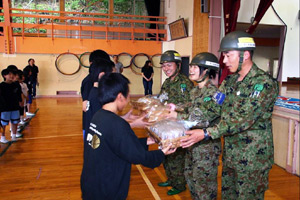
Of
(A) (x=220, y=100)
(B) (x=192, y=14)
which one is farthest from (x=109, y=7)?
(A) (x=220, y=100)

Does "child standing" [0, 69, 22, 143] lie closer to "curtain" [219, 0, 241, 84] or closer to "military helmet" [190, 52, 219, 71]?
"military helmet" [190, 52, 219, 71]

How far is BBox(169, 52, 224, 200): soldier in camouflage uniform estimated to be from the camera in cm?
212

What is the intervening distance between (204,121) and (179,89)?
1.03 m

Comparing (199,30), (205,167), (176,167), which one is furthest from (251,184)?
(199,30)

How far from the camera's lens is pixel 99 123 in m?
1.41

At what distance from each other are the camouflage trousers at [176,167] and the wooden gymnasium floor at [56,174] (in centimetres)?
14

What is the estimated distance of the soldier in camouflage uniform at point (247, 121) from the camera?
171cm

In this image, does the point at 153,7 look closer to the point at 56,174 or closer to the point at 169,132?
the point at 56,174

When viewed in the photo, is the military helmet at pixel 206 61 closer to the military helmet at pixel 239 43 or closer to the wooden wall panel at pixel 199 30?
the military helmet at pixel 239 43

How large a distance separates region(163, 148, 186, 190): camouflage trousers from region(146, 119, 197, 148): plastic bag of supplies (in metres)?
0.98

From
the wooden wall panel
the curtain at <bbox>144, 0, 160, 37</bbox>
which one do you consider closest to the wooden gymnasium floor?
the wooden wall panel

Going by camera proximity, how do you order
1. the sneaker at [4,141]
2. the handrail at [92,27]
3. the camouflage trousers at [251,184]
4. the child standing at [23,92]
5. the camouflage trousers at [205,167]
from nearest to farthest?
the camouflage trousers at [251,184], the camouflage trousers at [205,167], the sneaker at [4,141], the child standing at [23,92], the handrail at [92,27]

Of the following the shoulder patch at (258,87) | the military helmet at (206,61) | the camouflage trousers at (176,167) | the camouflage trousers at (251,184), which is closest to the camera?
the shoulder patch at (258,87)

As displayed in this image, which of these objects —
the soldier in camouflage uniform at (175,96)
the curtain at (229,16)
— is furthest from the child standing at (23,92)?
the curtain at (229,16)
